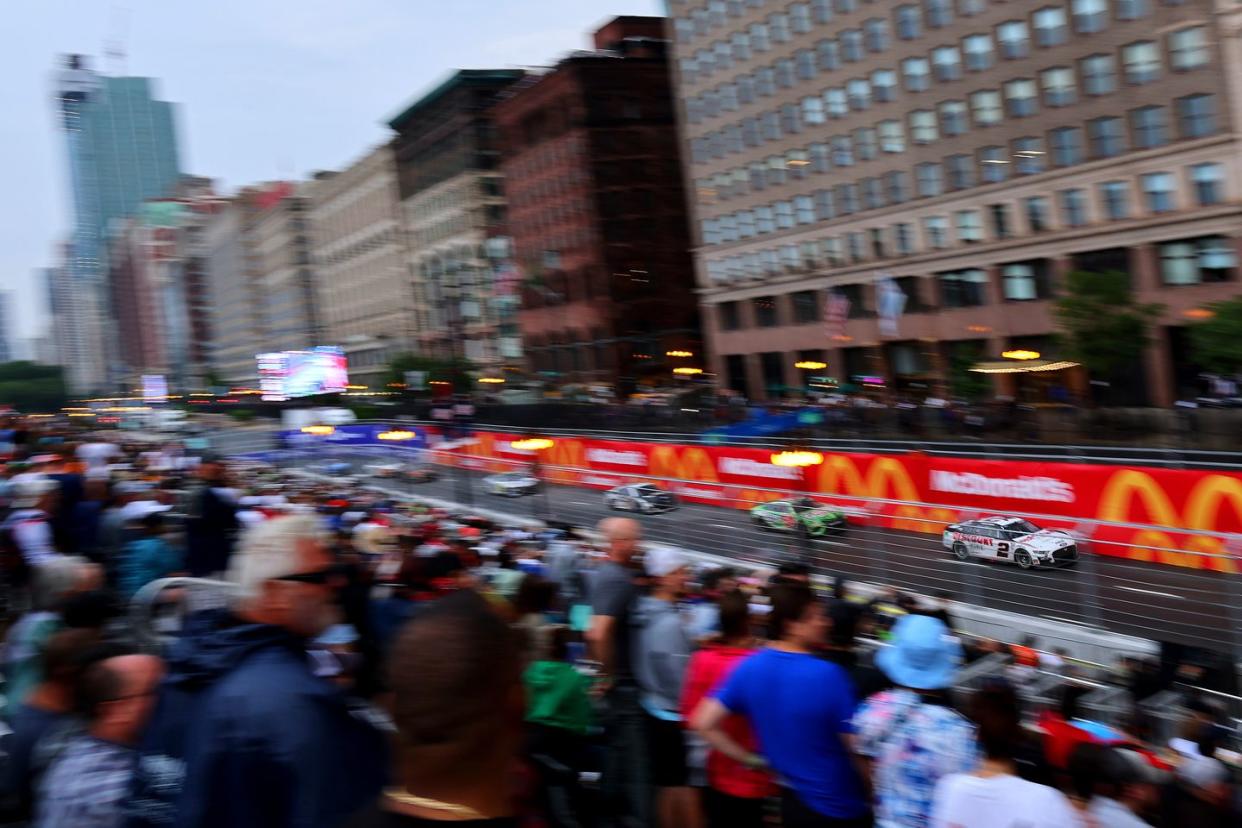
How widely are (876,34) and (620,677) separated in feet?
188

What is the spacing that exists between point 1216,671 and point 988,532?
389cm

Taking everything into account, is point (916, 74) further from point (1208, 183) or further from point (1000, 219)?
point (1208, 183)

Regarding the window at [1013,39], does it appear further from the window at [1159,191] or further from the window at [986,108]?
the window at [1159,191]

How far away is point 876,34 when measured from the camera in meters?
57.0

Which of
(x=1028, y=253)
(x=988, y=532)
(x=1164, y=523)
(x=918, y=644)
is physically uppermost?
(x=1028, y=253)

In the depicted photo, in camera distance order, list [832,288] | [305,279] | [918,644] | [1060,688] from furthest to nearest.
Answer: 1. [305,279]
2. [832,288]
3. [1060,688]
4. [918,644]

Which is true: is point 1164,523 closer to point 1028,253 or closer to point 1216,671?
point 1216,671

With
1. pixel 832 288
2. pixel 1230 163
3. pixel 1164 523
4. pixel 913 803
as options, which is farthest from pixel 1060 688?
pixel 832 288

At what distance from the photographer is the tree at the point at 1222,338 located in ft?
116

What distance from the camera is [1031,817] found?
3.84 meters

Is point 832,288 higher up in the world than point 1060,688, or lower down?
higher up

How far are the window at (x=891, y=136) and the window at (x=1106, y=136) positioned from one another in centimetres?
1113

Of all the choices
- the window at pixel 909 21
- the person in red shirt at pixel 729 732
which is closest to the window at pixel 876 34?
the window at pixel 909 21

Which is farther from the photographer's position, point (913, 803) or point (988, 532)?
point (988, 532)
